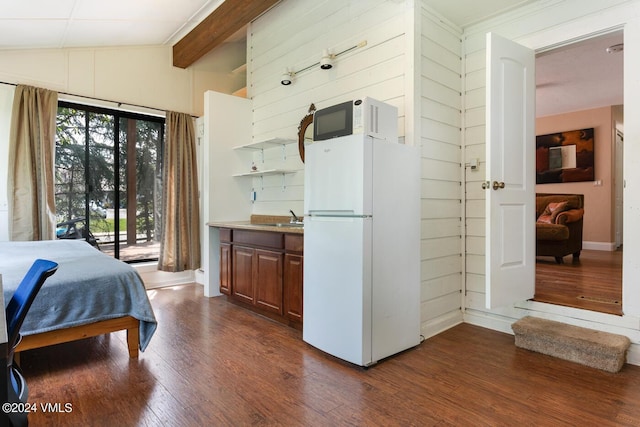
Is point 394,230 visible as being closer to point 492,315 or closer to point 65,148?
point 492,315

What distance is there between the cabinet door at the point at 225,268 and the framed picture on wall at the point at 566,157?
21.2 feet

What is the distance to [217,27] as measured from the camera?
402 centimetres

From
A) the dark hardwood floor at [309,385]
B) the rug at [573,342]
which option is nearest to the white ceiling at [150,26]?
the rug at [573,342]

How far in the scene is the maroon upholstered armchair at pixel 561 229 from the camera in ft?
16.9

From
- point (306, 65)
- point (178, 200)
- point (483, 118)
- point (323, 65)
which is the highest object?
point (306, 65)

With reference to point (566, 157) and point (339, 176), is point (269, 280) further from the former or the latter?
point (566, 157)

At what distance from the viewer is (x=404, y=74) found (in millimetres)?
2926

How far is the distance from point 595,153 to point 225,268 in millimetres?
6800

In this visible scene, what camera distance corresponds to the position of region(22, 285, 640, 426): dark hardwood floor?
1830 millimetres

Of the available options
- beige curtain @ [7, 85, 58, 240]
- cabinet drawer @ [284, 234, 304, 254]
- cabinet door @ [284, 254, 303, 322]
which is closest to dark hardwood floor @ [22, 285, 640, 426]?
cabinet door @ [284, 254, 303, 322]

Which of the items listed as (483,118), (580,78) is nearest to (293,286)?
(483,118)

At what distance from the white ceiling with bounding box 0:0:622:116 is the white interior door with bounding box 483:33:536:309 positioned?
0.49m

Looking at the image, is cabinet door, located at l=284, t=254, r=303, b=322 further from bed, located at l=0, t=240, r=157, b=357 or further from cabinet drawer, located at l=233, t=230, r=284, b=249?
bed, located at l=0, t=240, r=157, b=357

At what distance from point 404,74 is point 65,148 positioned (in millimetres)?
3900
